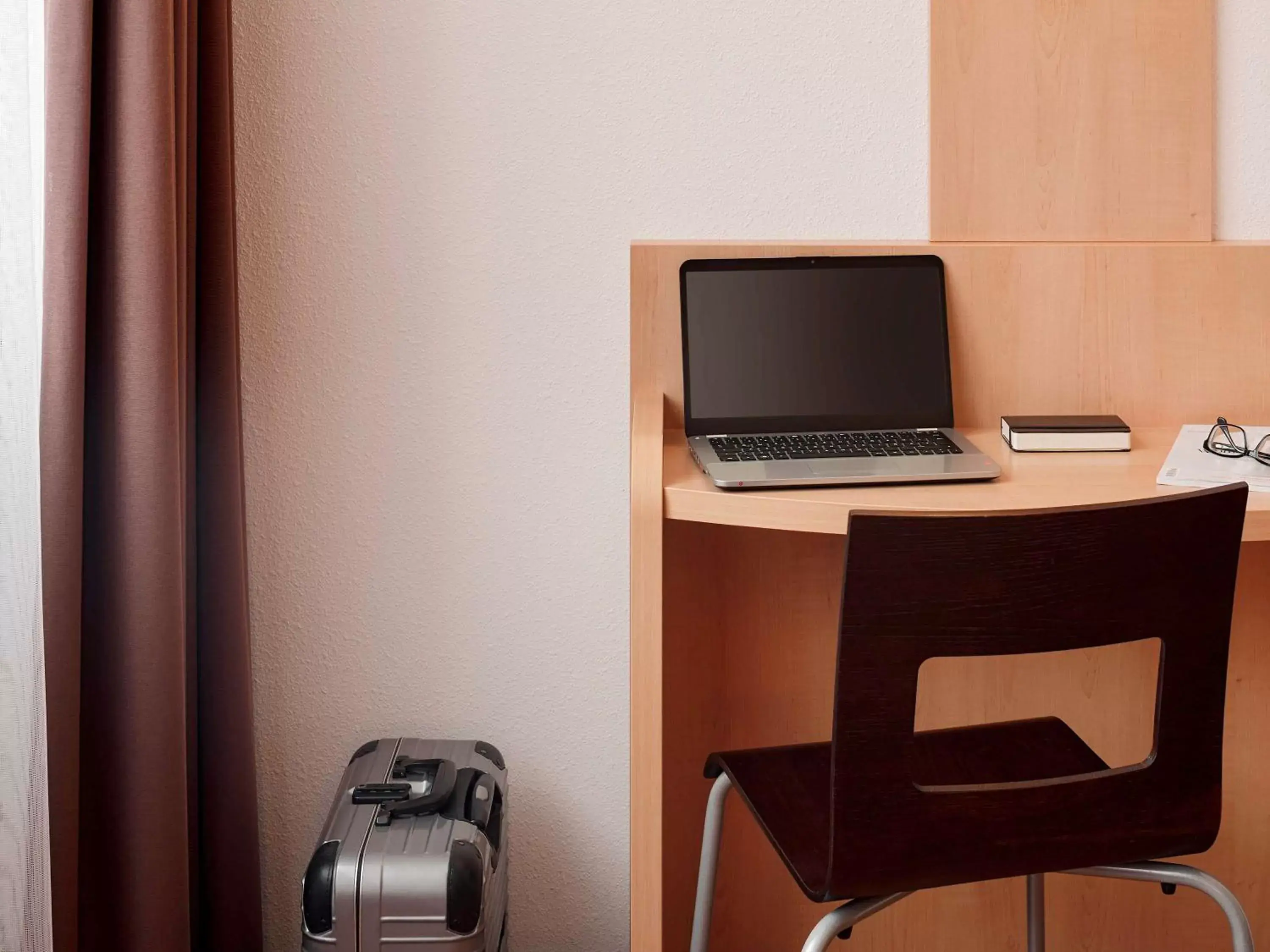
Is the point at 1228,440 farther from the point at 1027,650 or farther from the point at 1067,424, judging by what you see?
the point at 1027,650

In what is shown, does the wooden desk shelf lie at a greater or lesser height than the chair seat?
greater

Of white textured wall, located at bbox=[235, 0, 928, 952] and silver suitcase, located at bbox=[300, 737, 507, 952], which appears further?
white textured wall, located at bbox=[235, 0, 928, 952]

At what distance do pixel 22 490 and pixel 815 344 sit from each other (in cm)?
86

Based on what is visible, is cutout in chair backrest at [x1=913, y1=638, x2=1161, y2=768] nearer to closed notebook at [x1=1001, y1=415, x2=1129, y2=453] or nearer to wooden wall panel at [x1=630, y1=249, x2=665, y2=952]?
closed notebook at [x1=1001, y1=415, x2=1129, y2=453]

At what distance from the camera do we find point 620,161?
1.45 m

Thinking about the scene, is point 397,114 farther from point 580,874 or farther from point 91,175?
point 580,874

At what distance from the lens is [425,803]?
4.33 feet

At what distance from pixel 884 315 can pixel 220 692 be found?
0.93 meters

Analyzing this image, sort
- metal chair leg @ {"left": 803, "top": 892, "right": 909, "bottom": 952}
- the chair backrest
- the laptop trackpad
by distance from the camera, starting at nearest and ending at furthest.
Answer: the chair backrest < metal chair leg @ {"left": 803, "top": 892, "right": 909, "bottom": 952} < the laptop trackpad

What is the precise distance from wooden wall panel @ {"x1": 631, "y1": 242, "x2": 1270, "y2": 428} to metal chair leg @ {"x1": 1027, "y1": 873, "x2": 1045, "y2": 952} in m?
0.56

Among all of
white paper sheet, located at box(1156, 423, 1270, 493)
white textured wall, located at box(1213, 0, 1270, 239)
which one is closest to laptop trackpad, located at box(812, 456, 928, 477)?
Result: white paper sheet, located at box(1156, 423, 1270, 493)

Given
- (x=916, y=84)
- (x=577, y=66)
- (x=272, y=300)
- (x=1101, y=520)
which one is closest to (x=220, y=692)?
(x=272, y=300)

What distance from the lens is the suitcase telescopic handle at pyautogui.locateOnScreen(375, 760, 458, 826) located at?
1.31 meters

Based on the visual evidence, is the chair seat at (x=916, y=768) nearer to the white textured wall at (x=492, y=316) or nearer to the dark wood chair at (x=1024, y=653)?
the dark wood chair at (x=1024, y=653)
